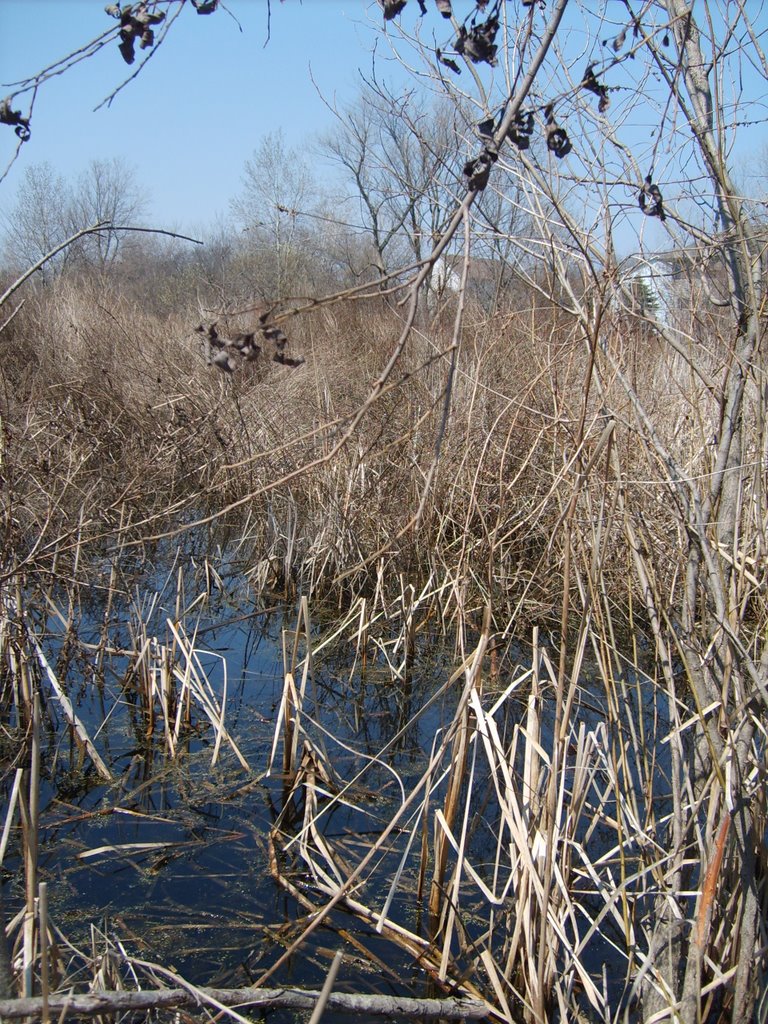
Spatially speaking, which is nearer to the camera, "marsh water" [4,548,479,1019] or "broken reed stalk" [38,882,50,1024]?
"broken reed stalk" [38,882,50,1024]

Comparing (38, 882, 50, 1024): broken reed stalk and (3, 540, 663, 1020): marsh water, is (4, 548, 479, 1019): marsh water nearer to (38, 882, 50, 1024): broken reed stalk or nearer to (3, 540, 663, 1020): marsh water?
(3, 540, 663, 1020): marsh water

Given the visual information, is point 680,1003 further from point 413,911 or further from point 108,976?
point 108,976

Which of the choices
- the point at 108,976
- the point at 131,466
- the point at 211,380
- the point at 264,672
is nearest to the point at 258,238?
the point at 211,380

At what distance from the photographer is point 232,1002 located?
2090 millimetres

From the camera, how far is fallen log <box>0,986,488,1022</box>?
171 centimetres

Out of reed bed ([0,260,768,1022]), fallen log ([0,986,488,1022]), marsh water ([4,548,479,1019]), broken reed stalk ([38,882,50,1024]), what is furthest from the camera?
marsh water ([4,548,479,1019])

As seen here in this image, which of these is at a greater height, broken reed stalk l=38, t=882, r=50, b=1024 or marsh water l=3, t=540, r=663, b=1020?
broken reed stalk l=38, t=882, r=50, b=1024

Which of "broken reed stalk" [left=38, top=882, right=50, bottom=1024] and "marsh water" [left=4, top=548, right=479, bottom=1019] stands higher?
"broken reed stalk" [left=38, top=882, right=50, bottom=1024]

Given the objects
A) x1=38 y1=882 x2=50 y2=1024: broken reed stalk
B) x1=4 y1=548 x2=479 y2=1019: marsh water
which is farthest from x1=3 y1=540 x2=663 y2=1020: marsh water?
x1=38 y1=882 x2=50 y2=1024: broken reed stalk

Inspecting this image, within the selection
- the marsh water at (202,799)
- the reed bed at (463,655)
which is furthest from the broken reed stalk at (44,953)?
the marsh water at (202,799)

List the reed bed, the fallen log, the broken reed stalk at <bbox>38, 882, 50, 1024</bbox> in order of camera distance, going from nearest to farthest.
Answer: the broken reed stalk at <bbox>38, 882, 50, 1024</bbox> → the fallen log → the reed bed

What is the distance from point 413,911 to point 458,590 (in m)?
1.52

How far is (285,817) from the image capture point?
3604 mm

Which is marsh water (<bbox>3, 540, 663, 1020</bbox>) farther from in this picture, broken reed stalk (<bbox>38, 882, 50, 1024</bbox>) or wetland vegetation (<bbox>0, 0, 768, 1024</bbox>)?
broken reed stalk (<bbox>38, 882, 50, 1024</bbox>)
